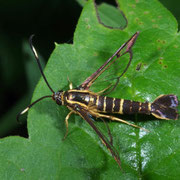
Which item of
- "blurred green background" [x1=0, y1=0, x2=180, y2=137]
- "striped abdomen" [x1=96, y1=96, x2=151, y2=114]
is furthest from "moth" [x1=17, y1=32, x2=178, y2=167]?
"blurred green background" [x1=0, y1=0, x2=180, y2=137]

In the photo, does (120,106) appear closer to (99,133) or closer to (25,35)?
(99,133)

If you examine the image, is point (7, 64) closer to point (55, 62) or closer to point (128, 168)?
point (55, 62)

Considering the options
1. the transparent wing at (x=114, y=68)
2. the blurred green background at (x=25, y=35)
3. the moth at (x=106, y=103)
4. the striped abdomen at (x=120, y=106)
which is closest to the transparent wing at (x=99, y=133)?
the moth at (x=106, y=103)

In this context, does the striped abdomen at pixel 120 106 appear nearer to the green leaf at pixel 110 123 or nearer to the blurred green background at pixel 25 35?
the green leaf at pixel 110 123

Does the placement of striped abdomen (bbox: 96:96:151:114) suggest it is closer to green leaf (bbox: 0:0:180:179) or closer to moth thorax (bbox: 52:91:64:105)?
green leaf (bbox: 0:0:180:179)

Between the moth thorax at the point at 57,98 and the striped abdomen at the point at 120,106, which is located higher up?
the moth thorax at the point at 57,98

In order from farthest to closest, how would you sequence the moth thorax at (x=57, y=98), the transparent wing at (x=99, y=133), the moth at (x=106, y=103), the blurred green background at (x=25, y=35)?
the blurred green background at (x=25, y=35) → the moth thorax at (x=57, y=98) → the moth at (x=106, y=103) → the transparent wing at (x=99, y=133)

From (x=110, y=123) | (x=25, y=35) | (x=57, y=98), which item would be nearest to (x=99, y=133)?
(x=110, y=123)
